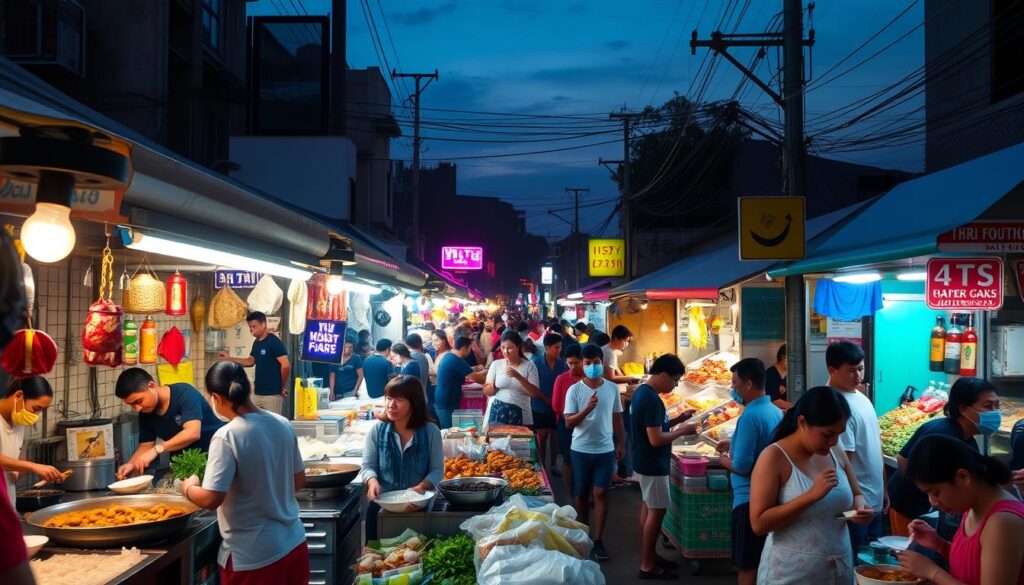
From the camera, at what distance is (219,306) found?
30.5 ft

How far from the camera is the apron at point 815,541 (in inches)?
159

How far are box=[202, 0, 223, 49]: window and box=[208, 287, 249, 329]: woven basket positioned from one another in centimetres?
1143

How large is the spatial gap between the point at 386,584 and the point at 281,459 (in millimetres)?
1032

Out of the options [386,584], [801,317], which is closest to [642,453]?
[801,317]

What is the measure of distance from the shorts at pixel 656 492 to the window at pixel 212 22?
15.9 meters

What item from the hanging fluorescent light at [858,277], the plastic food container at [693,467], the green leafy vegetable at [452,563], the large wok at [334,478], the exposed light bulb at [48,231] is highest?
the hanging fluorescent light at [858,277]

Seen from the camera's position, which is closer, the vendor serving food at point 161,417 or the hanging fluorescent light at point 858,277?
the vendor serving food at point 161,417

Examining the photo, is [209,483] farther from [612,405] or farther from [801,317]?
[801,317]

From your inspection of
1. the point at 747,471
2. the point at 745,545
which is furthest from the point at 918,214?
the point at 745,545

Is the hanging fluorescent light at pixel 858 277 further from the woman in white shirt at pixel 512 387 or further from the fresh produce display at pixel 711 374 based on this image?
the fresh produce display at pixel 711 374

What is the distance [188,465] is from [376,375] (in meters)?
5.95

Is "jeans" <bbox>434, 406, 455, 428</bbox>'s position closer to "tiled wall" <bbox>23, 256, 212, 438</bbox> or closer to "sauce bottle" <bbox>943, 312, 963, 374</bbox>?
"tiled wall" <bbox>23, 256, 212, 438</bbox>

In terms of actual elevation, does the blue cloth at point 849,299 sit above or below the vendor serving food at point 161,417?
above

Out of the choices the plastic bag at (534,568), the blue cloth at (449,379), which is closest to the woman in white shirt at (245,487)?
the plastic bag at (534,568)
